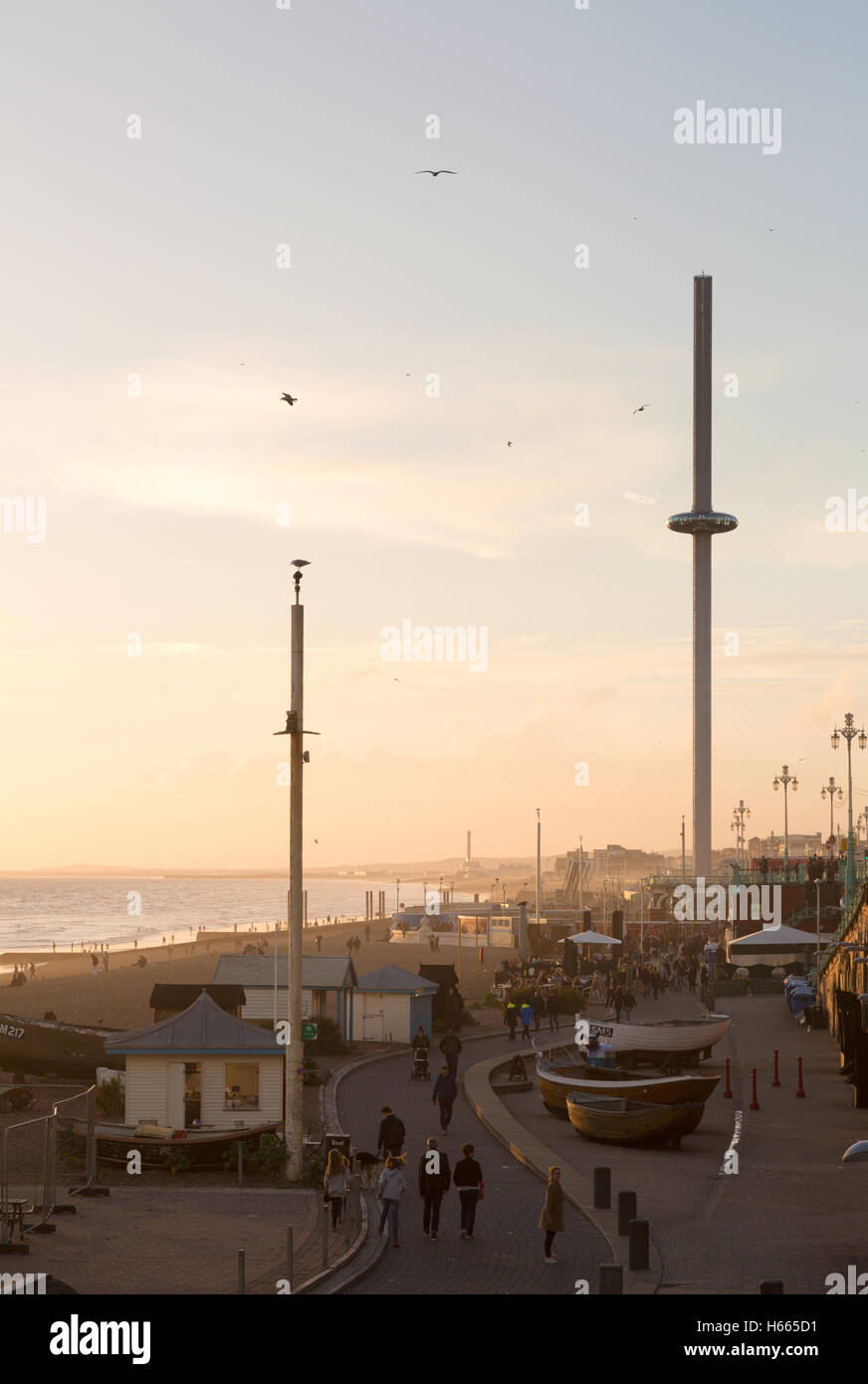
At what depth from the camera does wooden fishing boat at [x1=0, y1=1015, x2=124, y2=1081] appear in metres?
35.0

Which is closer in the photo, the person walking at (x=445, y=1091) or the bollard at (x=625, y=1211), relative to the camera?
the bollard at (x=625, y=1211)

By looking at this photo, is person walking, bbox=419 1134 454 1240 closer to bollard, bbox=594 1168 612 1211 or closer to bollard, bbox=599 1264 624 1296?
bollard, bbox=594 1168 612 1211

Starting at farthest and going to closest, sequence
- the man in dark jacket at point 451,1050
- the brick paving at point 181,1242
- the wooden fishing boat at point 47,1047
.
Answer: the wooden fishing boat at point 47,1047 < the man in dark jacket at point 451,1050 < the brick paving at point 181,1242

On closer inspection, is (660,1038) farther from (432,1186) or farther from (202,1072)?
(432,1186)

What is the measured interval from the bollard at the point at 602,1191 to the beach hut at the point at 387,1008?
2247 centimetres

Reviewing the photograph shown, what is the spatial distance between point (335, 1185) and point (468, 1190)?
1856 millimetres

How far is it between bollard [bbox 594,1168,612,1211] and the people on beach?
2596 mm

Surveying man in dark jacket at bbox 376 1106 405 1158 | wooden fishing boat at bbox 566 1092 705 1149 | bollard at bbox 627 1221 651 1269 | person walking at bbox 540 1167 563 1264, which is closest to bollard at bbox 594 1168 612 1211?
man in dark jacket at bbox 376 1106 405 1158

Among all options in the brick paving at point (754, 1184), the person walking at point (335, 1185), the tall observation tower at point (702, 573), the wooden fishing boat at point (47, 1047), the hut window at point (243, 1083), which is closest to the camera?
the brick paving at point (754, 1184)

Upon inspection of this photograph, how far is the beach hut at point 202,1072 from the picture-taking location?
2700 cm

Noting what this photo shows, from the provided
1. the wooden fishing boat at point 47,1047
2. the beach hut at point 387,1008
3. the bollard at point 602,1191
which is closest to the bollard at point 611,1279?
the bollard at point 602,1191

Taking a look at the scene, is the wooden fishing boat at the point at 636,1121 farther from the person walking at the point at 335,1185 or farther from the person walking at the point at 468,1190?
the person walking at the point at 335,1185

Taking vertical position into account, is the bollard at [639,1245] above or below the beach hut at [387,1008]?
above
